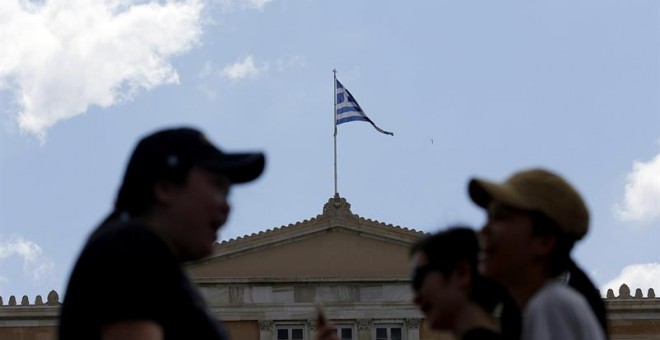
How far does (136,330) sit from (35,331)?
2681 cm

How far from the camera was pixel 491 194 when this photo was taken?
4.17 meters

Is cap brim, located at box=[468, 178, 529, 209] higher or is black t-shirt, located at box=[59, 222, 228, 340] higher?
cap brim, located at box=[468, 178, 529, 209]

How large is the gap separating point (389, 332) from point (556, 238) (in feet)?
84.6

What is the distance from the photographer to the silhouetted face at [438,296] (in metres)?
4.29

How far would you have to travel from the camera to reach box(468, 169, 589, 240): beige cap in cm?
412

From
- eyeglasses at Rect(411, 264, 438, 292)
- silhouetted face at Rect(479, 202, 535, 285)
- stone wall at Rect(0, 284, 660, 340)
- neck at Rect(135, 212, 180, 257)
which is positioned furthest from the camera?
stone wall at Rect(0, 284, 660, 340)

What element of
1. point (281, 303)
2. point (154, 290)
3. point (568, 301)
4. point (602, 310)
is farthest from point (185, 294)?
point (281, 303)

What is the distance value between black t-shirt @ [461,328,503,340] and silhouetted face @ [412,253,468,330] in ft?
0.35

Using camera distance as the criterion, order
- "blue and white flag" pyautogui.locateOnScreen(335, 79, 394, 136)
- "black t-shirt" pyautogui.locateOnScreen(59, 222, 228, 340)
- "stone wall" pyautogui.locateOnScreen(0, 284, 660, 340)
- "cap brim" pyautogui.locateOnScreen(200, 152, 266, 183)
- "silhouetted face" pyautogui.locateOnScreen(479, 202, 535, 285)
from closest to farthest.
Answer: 1. "black t-shirt" pyautogui.locateOnScreen(59, 222, 228, 340)
2. "cap brim" pyautogui.locateOnScreen(200, 152, 266, 183)
3. "silhouetted face" pyautogui.locateOnScreen(479, 202, 535, 285)
4. "stone wall" pyautogui.locateOnScreen(0, 284, 660, 340)
5. "blue and white flag" pyautogui.locateOnScreen(335, 79, 394, 136)

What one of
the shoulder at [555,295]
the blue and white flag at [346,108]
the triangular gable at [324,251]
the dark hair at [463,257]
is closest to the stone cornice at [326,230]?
the triangular gable at [324,251]

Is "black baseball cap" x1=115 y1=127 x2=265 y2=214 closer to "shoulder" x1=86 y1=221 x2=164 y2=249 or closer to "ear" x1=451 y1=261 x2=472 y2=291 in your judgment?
"shoulder" x1=86 y1=221 x2=164 y2=249

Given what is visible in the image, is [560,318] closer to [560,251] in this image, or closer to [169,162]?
[560,251]

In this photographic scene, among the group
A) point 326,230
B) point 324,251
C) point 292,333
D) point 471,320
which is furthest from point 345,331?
point 471,320

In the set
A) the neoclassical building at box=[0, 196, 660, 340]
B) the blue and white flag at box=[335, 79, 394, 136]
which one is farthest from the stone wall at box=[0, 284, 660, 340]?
the blue and white flag at box=[335, 79, 394, 136]
